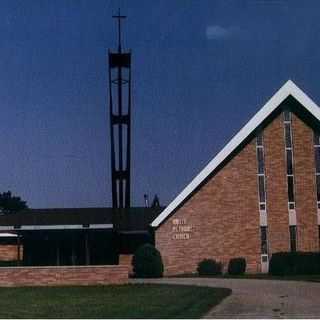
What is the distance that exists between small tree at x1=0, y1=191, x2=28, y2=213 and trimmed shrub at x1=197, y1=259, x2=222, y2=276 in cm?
6642

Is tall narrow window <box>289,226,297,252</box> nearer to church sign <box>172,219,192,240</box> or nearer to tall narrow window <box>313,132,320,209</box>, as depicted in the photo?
tall narrow window <box>313,132,320,209</box>

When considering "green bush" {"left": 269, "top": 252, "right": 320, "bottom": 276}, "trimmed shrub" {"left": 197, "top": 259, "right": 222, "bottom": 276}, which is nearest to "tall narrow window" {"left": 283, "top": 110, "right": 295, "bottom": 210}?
"green bush" {"left": 269, "top": 252, "right": 320, "bottom": 276}

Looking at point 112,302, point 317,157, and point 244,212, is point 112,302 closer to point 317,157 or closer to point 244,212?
point 244,212

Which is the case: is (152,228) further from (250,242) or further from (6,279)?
(6,279)

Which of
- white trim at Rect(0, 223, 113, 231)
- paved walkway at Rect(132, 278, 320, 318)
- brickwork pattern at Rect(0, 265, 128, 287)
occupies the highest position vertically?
white trim at Rect(0, 223, 113, 231)

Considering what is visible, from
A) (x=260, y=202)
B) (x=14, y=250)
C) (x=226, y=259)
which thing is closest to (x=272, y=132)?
(x=260, y=202)

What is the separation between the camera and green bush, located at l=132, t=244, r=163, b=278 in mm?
27328

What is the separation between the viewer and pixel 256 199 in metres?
28.8

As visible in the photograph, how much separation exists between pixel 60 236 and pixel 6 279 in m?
11.3

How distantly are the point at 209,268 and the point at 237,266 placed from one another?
112 cm

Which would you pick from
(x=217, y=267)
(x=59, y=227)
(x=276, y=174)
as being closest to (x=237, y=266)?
(x=217, y=267)

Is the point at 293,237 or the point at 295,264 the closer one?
the point at 295,264

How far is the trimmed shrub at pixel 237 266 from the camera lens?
27719 millimetres

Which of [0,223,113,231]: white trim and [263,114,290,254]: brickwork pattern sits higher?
[263,114,290,254]: brickwork pattern
